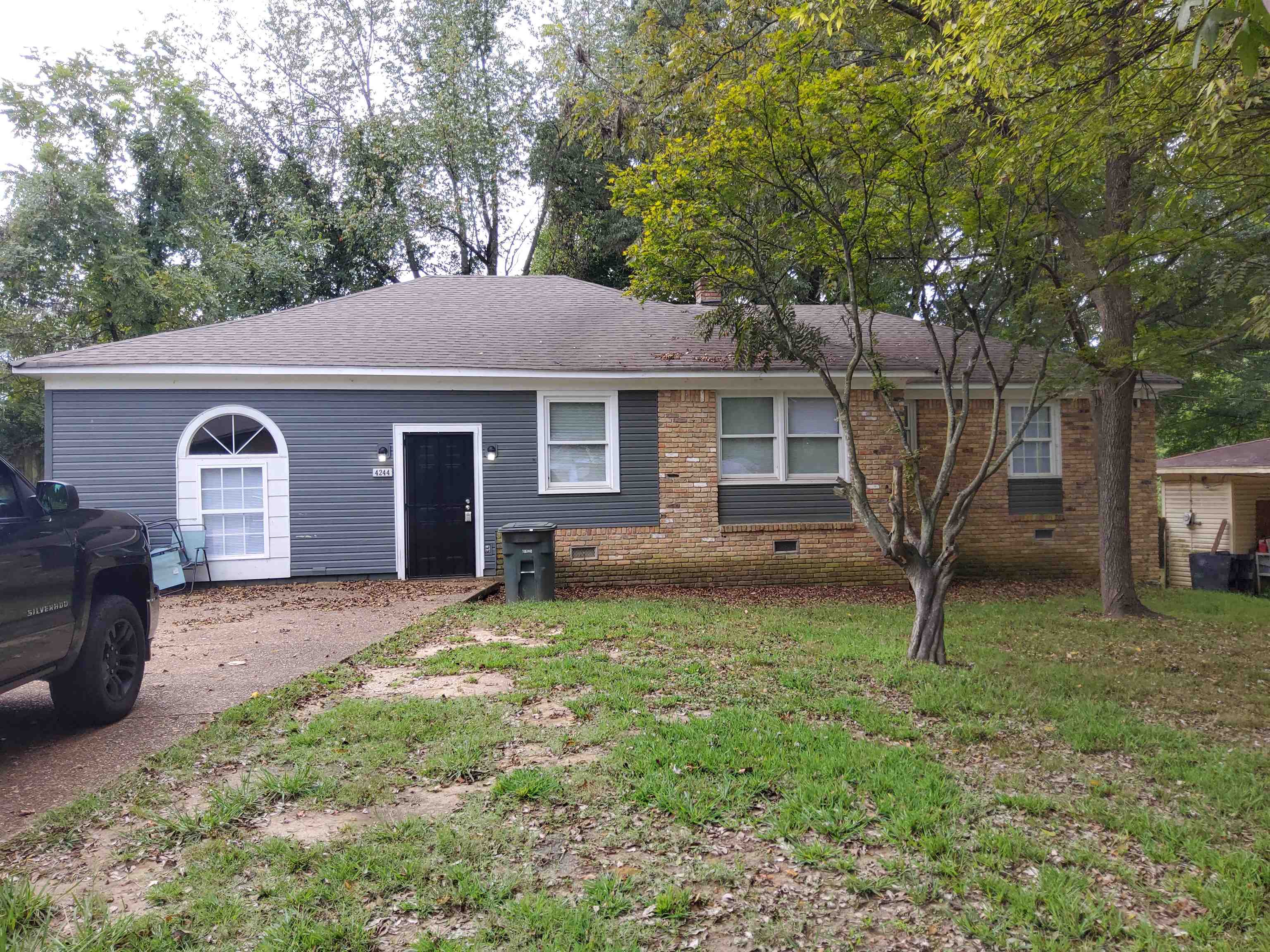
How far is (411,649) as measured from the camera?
6957 millimetres

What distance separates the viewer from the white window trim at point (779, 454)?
477 inches

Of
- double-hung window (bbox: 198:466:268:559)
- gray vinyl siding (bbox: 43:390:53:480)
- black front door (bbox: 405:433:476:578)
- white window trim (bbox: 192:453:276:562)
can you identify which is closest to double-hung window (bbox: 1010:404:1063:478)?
black front door (bbox: 405:433:476:578)

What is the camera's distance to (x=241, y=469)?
37.0ft

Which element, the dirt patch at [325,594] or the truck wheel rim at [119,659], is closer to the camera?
the truck wheel rim at [119,659]

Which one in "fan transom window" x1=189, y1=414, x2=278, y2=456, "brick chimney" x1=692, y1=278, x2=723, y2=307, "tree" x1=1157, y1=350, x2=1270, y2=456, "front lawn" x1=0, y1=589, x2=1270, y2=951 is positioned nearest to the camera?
"front lawn" x1=0, y1=589, x2=1270, y2=951

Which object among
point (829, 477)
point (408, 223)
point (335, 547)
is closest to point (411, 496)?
point (335, 547)

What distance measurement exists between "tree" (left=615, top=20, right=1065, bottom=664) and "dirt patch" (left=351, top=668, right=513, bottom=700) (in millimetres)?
3303

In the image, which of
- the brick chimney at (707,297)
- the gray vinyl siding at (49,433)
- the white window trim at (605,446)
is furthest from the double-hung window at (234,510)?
the brick chimney at (707,297)

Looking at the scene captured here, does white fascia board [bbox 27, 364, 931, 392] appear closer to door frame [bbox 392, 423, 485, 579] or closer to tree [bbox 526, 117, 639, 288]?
door frame [bbox 392, 423, 485, 579]

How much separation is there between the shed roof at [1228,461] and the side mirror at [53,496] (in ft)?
54.5

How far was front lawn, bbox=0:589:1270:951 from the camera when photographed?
2783mm

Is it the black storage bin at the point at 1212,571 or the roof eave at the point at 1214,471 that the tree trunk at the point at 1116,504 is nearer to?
the roof eave at the point at 1214,471

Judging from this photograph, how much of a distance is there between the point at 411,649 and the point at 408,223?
17241 millimetres

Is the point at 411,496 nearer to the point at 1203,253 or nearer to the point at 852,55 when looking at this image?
the point at 852,55
